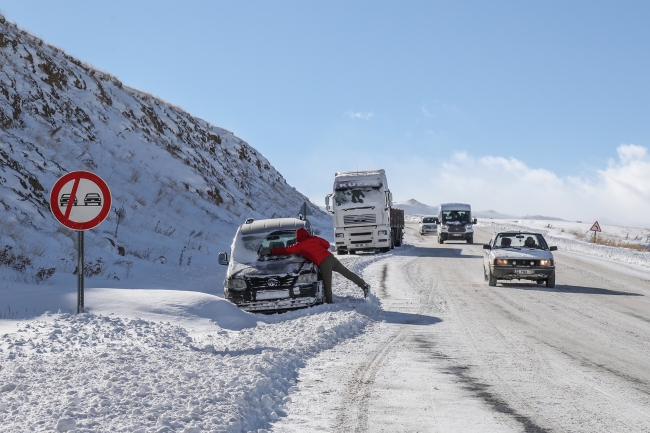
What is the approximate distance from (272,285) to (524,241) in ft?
33.2

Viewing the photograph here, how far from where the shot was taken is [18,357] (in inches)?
291

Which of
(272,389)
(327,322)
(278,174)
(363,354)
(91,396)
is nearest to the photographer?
(91,396)

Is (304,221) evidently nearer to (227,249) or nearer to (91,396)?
(91,396)

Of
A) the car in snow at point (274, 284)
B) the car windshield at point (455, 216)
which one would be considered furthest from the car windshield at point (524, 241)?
the car windshield at point (455, 216)

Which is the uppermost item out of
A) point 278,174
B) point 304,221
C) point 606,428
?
point 278,174

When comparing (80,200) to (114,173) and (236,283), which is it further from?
(114,173)

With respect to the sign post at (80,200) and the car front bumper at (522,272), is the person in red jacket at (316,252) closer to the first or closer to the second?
the sign post at (80,200)

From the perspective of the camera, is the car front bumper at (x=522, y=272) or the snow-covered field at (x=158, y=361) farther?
the car front bumper at (x=522, y=272)

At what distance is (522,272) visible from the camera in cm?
1778

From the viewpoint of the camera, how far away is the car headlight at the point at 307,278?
1175 cm

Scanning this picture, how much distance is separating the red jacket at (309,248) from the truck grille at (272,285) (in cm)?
61

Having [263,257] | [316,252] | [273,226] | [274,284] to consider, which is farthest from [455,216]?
[274,284]

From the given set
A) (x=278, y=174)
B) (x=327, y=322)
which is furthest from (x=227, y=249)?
(x=278, y=174)

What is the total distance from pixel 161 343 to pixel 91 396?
2919 mm
